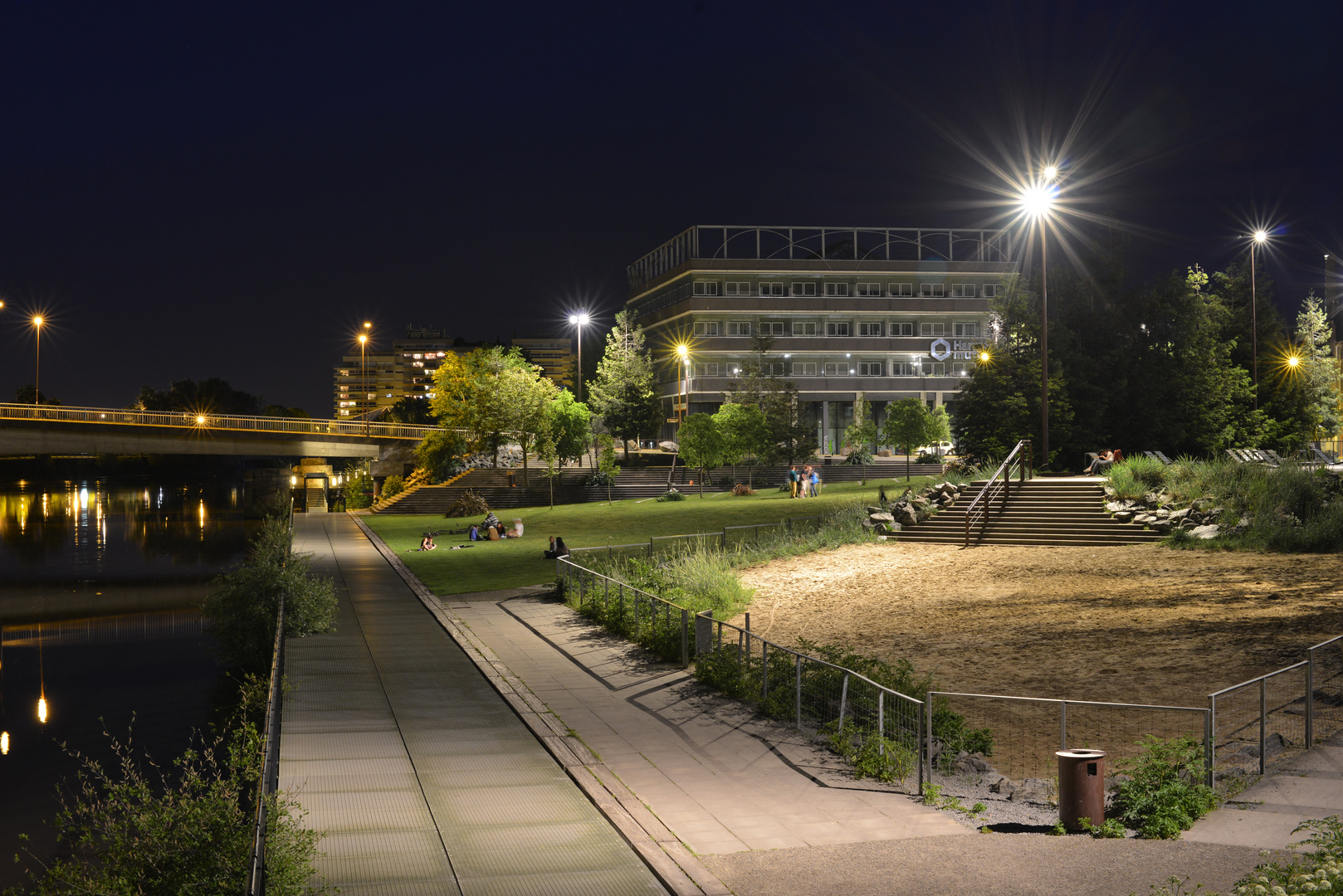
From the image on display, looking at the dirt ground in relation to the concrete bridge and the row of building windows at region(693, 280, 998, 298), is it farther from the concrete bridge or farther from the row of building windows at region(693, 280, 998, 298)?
the row of building windows at region(693, 280, 998, 298)

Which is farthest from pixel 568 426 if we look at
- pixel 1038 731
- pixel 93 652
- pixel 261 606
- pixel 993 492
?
pixel 1038 731

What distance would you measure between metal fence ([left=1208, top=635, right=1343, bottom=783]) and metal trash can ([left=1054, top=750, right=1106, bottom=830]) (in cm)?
137

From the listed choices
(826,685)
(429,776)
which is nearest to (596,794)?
(429,776)

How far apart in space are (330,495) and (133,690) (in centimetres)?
5208

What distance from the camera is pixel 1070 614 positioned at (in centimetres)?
1738

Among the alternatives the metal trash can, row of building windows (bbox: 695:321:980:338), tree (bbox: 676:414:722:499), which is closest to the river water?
the metal trash can

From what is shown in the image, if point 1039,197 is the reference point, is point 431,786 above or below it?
below

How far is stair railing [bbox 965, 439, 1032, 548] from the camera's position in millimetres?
27984

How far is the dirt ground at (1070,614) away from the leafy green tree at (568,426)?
2941 cm

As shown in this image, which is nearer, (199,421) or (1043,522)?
(1043,522)

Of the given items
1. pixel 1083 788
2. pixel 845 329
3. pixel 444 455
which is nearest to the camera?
pixel 1083 788

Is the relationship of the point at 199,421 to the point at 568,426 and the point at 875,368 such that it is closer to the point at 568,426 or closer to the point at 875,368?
the point at 568,426

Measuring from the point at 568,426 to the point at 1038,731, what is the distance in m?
43.4

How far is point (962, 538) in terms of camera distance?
27781 millimetres
